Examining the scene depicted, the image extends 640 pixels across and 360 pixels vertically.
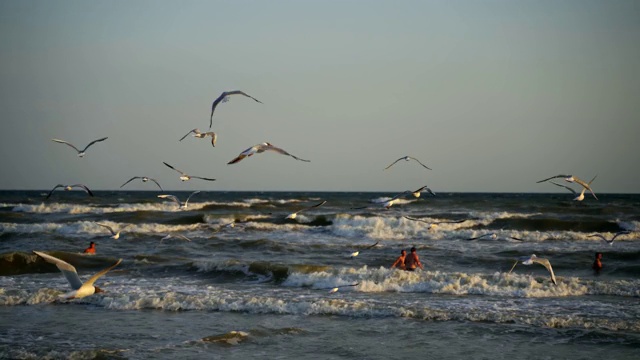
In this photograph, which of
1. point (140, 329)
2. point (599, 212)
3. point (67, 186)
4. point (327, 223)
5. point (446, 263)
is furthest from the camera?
point (599, 212)

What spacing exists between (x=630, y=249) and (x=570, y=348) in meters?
16.0

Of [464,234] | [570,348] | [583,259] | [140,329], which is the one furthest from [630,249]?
[140,329]

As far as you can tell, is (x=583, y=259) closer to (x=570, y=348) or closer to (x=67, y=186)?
(x=570, y=348)

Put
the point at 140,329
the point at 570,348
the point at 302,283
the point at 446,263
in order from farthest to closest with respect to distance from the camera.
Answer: the point at 446,263 < the point at 302,283 < the point at 140,329 < the point at 570,348

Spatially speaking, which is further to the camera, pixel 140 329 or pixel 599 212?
pixel 599 212

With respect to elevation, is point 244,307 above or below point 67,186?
below

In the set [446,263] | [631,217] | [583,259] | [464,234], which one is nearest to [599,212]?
[631,217]

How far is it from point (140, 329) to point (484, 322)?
629 cm

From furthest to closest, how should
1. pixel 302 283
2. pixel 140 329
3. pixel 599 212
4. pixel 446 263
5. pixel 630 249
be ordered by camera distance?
pixel 599 212 → pixel 630 249 → pixel 446 263 → pixel 302 283 → pixel 140 329

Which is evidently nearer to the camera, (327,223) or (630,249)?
(630,249)

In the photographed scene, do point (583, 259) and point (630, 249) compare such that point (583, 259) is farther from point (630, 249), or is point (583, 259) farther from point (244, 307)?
point (244, 307)

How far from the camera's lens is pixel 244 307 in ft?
46.4

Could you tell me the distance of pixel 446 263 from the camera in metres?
21.8

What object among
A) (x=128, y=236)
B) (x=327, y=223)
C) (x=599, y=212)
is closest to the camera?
(x=128, y=236)
